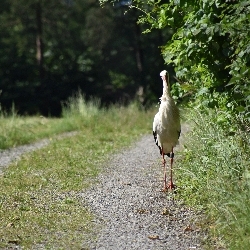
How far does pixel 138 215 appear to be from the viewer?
23.0 ft

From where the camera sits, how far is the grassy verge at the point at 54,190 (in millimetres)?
6172

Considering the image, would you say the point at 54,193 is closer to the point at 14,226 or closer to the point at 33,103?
the point at 14,226

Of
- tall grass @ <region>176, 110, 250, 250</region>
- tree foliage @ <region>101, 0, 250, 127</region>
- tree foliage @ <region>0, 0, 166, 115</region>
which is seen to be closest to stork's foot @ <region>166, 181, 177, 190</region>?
tall grass @ <region>176, 110, 250, 250</region>

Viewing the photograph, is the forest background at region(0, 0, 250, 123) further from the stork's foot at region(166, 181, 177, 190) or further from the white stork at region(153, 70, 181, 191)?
the stork's foot at region(166, 181, 177, 190)

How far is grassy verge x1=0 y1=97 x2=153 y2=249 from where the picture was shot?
243 inches

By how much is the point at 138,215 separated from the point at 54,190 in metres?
1.86

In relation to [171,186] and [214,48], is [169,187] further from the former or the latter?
[214,48]

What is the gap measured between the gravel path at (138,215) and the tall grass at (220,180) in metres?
0.24

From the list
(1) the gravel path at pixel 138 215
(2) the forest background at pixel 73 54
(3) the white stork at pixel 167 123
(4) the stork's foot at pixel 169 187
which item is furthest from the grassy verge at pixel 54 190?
(2) the forest background at pixel 73 54

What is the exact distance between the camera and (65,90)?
3425 cm

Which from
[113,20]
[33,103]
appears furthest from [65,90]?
[113,20]

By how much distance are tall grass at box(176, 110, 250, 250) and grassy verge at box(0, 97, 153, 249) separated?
52.2 inches

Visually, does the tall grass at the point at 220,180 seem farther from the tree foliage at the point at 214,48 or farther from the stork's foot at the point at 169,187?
the tree foliage at the point at 214,48

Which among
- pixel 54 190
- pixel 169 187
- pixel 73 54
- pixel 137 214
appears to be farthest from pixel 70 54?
pixel 137 214
